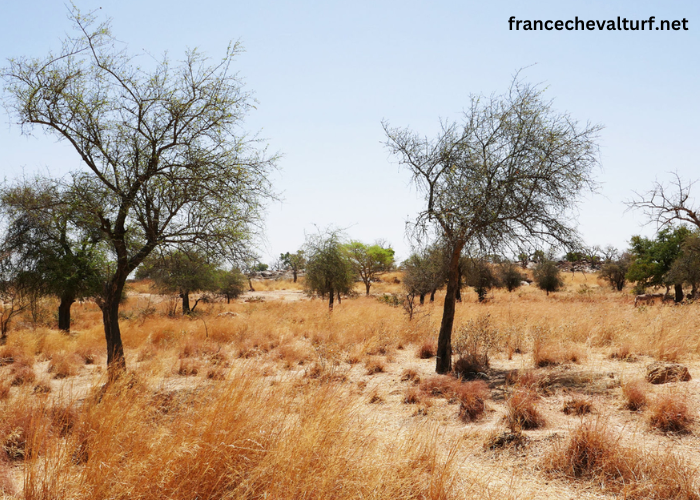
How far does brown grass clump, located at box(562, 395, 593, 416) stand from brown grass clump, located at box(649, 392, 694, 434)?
0.80 metres

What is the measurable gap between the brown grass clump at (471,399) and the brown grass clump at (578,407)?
48.0 inches

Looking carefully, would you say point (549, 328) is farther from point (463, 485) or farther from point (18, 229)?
point (18, 229)

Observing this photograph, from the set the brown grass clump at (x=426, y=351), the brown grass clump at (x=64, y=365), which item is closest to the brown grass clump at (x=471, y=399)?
the brown grass clump at (x=426, y=351)

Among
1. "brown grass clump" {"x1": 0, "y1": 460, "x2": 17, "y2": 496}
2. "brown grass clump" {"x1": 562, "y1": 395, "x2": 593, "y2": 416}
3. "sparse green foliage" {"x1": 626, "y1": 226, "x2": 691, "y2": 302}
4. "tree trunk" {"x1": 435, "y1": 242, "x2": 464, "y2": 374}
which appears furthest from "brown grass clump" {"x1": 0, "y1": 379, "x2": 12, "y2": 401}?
"sparse green foliage" {"x1": 626, "y1": 226, "x2": 691, "y2": 302}

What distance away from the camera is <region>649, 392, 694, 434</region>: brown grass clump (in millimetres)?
5016

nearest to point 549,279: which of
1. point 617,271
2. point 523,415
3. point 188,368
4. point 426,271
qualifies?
point 617,271

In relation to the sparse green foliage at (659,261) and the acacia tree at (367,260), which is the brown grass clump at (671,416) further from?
the acacia tree at (367,260)

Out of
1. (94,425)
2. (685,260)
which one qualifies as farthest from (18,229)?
(685,260)

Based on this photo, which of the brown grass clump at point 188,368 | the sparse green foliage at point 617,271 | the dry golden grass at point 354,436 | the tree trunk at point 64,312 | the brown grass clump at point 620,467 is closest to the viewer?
the dry golden grass at point 354,436

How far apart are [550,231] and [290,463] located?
7689 mm

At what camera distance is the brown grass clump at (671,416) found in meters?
5.02

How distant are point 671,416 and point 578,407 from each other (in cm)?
114

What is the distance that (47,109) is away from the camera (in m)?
7.55

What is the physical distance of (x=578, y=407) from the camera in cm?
593
